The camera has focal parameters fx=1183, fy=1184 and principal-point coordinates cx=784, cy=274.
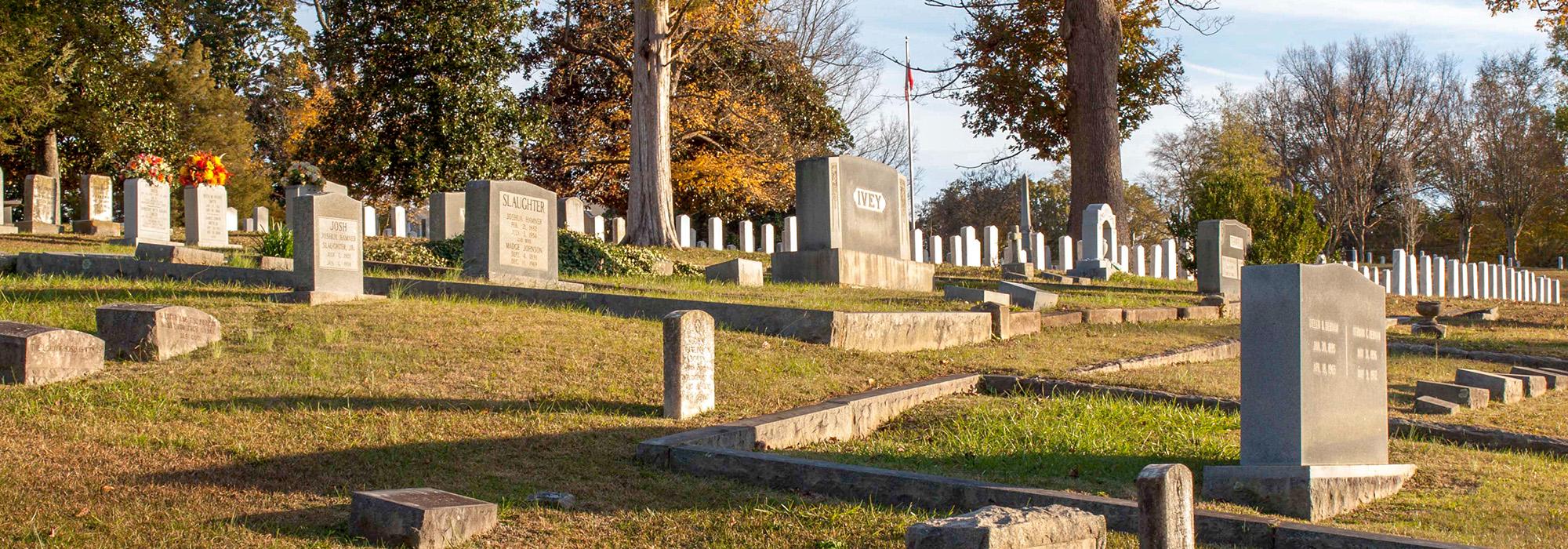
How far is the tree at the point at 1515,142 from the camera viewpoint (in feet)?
140

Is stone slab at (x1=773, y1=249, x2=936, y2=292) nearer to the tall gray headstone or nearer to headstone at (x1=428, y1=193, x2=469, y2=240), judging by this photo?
the tall gray headstone

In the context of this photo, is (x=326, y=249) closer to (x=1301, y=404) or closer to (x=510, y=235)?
(x=510, y=235)

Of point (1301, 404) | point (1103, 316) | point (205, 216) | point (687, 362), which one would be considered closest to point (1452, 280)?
point (1103, 316)

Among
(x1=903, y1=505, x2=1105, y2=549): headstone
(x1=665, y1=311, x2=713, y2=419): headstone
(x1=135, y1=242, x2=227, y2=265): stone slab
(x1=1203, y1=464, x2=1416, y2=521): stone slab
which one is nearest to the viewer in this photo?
(x1=903, y1=505, x2=1105, y2=549): headstone

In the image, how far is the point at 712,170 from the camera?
3203cm

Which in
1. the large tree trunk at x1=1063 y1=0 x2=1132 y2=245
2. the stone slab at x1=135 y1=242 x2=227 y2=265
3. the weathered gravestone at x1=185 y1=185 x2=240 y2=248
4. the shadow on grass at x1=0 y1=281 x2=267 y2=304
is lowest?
the shadow on grass at x1=0 y1=281 x2=267 y2=304

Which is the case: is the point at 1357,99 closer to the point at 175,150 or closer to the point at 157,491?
the point at 175,150

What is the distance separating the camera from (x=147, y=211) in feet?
57.9

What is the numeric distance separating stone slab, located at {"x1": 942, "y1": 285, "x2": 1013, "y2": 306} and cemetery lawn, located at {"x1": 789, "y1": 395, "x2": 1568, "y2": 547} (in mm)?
4834

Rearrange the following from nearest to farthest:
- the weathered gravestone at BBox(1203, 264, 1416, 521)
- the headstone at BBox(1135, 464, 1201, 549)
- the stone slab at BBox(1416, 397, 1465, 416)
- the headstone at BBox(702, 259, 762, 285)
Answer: the headstone at BBox(1135, 464, 1201, 549), the weathered gravestone at BBox(1203, 264, 1416, 521), the stone slab at BBox(1416, 397, 1465, 416), the headstone at BBox(702, 259, 762, 285)

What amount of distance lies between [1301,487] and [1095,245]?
17.5m

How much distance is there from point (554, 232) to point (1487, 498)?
10141 mm

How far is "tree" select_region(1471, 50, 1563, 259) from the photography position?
42.8m

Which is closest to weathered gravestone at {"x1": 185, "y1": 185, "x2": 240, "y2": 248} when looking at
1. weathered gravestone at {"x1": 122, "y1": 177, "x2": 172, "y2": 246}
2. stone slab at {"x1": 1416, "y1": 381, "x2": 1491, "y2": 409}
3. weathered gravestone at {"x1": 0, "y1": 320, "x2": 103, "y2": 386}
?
weathered gravestone at {"x1": 122, "y1": 177, "x2": 172, "y2": 246}
